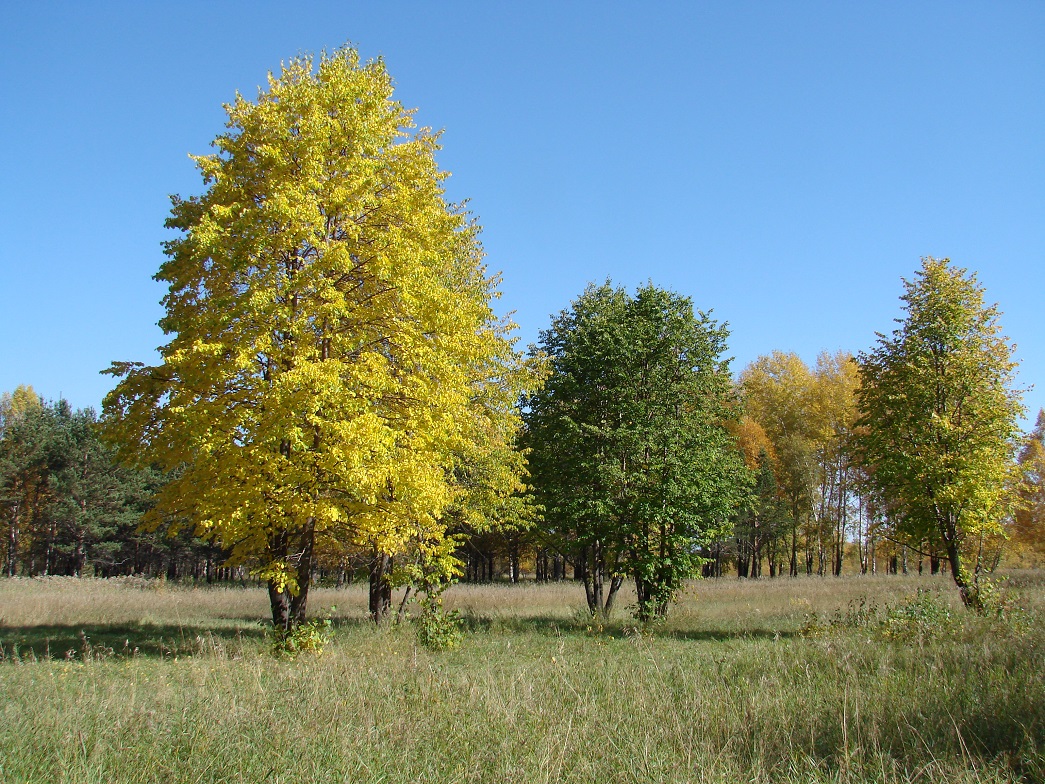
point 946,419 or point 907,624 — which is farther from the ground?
point 946,419

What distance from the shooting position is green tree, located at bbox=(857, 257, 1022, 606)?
14539mm

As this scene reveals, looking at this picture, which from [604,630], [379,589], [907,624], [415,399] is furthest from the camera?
[379,589]

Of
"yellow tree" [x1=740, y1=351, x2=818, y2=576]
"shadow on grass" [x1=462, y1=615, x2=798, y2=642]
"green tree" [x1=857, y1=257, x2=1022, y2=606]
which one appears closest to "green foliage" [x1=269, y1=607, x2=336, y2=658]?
"shadow on grass" [x1=462, y1=615, x2=798, y2=642]

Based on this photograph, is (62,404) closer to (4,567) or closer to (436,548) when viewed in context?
(4,567)

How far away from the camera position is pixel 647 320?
18188 millimetres

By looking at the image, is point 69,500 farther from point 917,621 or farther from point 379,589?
point 917,621

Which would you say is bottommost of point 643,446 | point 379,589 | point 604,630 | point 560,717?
point 604,630

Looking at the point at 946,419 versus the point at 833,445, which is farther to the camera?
the point at 833,445

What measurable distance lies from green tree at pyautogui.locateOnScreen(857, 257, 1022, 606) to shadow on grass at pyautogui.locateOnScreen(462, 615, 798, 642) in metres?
4.69

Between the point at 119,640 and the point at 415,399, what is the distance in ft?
32.0

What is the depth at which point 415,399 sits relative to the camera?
447 inches

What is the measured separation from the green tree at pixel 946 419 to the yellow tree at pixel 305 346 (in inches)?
430

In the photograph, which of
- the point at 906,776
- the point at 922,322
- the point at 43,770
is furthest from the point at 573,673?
the point at 922,322

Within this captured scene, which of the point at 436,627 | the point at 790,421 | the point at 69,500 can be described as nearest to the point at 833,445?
the point at 790,421
